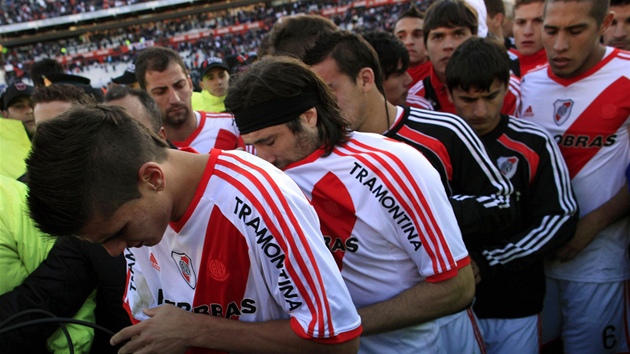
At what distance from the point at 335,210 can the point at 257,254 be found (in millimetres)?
499

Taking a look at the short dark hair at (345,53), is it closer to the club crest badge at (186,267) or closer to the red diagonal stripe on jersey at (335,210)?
the red diagonal stripe on jersey at (335,210)

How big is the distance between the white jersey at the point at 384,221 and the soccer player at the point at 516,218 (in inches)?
23.1

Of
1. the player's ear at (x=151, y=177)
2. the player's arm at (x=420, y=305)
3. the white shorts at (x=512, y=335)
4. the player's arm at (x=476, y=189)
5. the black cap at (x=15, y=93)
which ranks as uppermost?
the player's ear at (x=151, y=177)

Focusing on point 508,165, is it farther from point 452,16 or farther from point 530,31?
point 530,31

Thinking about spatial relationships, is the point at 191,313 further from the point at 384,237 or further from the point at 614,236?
the point at 614,236

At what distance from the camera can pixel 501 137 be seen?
8.54 feet

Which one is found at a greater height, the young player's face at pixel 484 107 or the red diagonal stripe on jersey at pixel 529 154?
the young player's face at pixel 484 107

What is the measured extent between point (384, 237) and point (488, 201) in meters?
0.58

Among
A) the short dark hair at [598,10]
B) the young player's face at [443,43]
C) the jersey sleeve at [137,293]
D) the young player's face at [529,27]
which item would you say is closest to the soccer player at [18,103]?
the young player's face at [443,43]

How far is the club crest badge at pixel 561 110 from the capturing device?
9.14ft

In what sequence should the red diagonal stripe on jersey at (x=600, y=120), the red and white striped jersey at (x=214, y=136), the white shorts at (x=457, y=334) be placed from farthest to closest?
the red and white striped jersey at (x=214, y=136) < the red diagonal stripe on jersey at (x=600, y=120) < the white shorts at (x=457, y=334)

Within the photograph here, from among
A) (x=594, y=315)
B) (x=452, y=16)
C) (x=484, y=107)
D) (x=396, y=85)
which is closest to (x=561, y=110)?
(x=484, y=107)

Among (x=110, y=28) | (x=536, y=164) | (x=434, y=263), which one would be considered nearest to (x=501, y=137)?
(x=536, y=164)

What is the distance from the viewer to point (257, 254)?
56.4 inches
